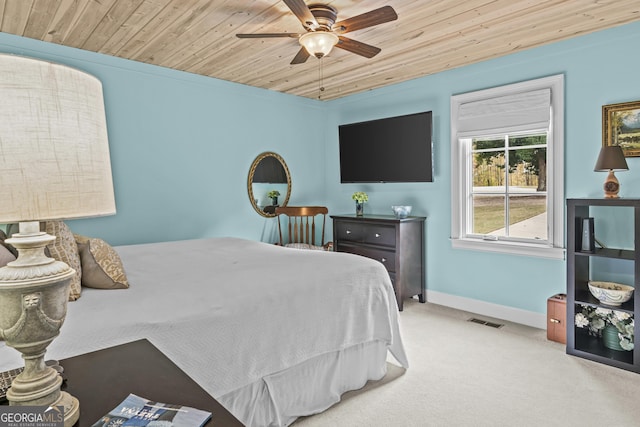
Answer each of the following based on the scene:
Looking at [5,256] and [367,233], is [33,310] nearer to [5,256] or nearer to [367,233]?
[5,256]

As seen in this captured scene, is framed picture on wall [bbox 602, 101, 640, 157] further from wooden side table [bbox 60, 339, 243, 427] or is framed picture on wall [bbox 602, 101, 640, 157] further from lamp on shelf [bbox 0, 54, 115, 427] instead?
lamp on shelf [bbox 0, 54, 115, 427]

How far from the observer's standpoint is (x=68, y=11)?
8.57 ft

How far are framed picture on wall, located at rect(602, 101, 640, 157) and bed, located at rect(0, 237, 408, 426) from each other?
2.18 metres

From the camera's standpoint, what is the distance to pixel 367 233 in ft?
14.5

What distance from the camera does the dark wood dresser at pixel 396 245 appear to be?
4.12m

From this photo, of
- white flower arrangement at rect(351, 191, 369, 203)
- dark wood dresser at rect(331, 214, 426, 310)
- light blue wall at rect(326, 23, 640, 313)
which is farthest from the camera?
white flower arrangement at rect(351, 191, 369, 203)

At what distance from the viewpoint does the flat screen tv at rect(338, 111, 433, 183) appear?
14.0ft

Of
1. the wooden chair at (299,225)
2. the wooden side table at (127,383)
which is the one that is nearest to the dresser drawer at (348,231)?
the wooden chair at (299,225)

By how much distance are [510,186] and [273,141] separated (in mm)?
2736

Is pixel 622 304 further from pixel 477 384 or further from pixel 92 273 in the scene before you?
pixel 92 273

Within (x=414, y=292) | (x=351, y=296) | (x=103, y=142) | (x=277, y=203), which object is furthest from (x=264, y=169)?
(x=103, y=142)

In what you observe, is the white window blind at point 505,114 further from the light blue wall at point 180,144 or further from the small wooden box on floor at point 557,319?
the light blue wall at point 180,144

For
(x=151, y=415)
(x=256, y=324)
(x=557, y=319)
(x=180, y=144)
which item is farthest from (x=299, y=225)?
(x=151, y=415)

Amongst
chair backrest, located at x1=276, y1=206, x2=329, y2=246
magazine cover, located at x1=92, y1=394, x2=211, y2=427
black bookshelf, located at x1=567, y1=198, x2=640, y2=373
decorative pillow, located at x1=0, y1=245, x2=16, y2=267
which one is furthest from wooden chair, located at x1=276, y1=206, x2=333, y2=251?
magazine cover, located at x1=92, y1=394, x2=211, y2=427
